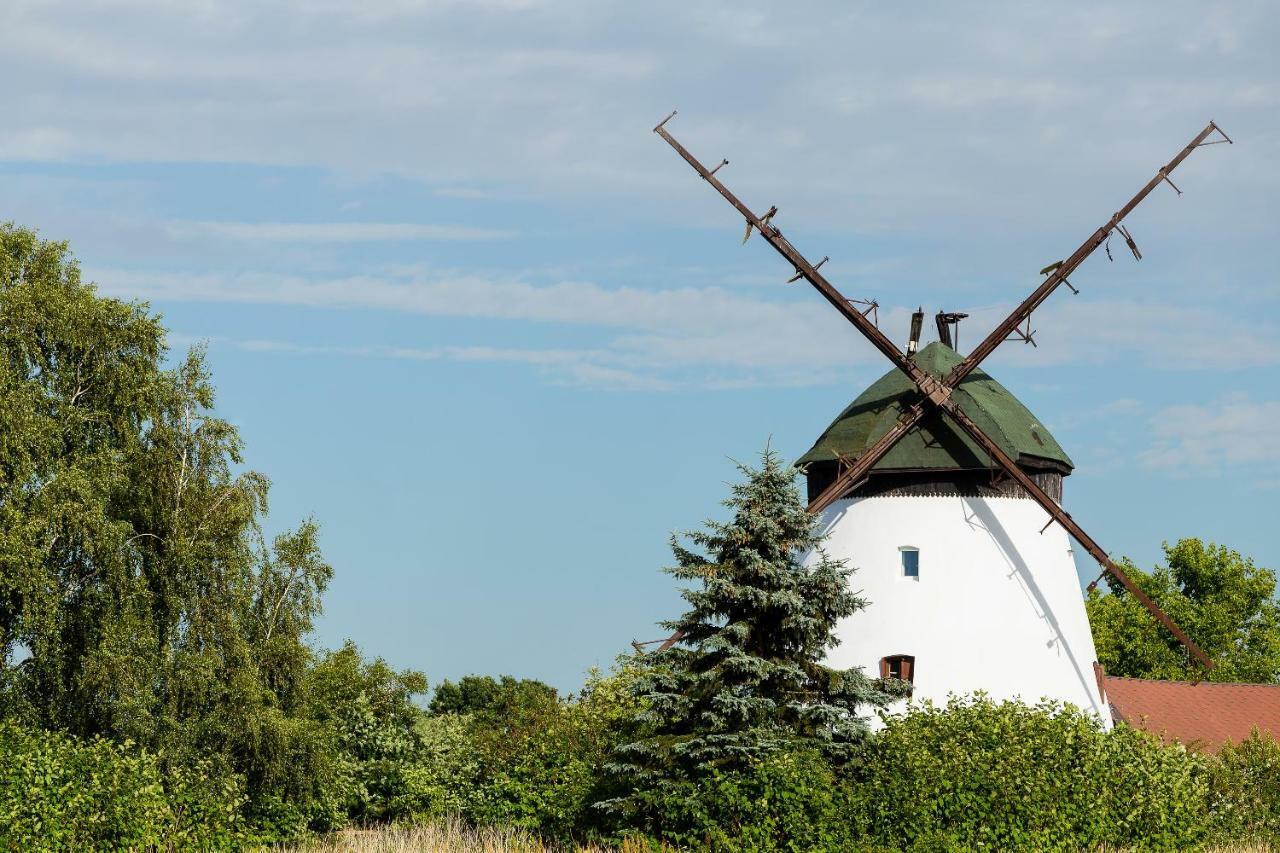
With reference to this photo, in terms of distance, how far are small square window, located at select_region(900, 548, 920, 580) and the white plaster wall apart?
0.12 meters

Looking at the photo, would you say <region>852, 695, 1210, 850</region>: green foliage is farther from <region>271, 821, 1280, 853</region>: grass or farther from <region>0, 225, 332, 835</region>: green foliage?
<region>0, 225, 332, 835</region>: green foliage

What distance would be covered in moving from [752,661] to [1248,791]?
13.2 m

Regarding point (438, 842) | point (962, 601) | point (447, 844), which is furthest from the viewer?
point (962, 601)

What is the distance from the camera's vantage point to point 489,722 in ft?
158

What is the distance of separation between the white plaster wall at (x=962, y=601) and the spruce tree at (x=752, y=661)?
813 centimetres

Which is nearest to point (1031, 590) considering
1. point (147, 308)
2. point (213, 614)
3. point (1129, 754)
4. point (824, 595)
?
point (1129, 754)

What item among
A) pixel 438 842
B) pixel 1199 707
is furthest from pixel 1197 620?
pixel 438 842

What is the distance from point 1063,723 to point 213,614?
1770 centimetres

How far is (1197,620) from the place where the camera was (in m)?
65.1

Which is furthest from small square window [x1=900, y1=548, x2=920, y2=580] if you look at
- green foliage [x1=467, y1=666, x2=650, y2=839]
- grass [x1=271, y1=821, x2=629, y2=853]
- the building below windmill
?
grass [x1=271, y1=821, x2=629, y2=853]

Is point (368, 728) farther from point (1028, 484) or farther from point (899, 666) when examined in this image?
point (1028, 484)

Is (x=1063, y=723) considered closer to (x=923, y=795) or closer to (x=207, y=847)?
(x=923, y=795)

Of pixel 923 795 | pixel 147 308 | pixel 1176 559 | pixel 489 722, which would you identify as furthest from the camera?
pixel 1176 559

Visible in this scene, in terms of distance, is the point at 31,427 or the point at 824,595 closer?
the point at 824,595
